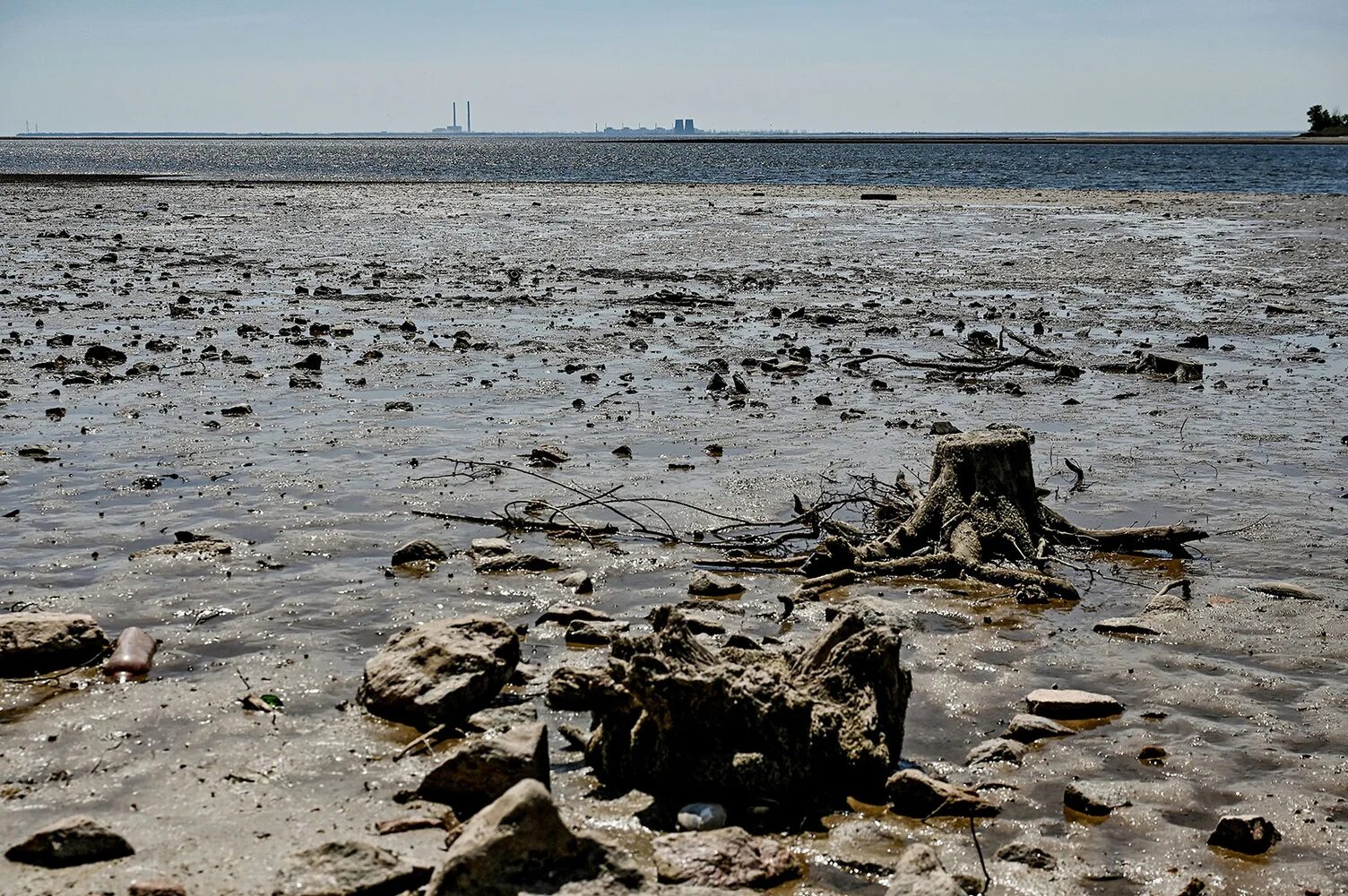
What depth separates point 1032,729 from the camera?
5773 millimetres

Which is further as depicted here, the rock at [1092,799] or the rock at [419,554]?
the rock at [419,554]

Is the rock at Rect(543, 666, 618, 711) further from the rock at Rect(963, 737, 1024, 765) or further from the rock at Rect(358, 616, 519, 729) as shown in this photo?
the rock at Rect(963, 737, 1024, 765)

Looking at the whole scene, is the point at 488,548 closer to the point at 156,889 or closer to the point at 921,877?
the point at 156,889

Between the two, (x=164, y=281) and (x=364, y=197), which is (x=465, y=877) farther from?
(x=364, y=197)

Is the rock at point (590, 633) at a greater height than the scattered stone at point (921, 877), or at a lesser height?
lesser

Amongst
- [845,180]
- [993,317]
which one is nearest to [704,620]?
[993,317]

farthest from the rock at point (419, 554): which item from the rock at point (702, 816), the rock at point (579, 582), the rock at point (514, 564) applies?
the rock at point (702, 816)

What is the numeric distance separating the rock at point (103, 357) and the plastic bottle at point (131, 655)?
909cm

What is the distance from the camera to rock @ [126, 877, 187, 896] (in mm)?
4254

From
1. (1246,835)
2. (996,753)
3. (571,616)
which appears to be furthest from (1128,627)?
(571,616)

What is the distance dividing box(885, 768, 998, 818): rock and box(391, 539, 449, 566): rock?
3934 millimetres

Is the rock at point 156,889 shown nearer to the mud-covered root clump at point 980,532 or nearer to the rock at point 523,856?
the rock at point 523,856

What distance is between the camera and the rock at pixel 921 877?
4.06 m

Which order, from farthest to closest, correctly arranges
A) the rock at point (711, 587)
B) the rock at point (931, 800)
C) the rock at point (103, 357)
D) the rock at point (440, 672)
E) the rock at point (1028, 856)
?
the rock at point (103, 357)
the rock at point (711, 587)
the rock at point (440, 672)
the rock at point (931, 800)
the rock at point (1028, 856)
